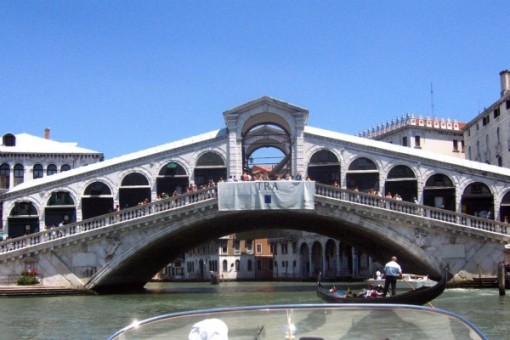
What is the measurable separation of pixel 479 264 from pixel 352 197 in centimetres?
429

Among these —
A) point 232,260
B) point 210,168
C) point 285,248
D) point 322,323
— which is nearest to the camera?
point 322,323

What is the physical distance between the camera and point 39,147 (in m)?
35.4

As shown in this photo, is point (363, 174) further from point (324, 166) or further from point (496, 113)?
point (496, 113)

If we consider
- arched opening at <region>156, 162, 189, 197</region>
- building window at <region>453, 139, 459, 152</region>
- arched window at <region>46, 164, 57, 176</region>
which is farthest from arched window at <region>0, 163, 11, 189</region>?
Answer: building window at <region>453, 139, 459, 152</region>

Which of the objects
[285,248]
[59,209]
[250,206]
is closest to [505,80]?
[250,206]

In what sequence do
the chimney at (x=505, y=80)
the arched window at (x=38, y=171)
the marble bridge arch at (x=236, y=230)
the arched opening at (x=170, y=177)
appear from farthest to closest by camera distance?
the chimney at (x=505, y=80)
the arched window at (x=38, y=171)
the arched opening at (x=170, y=177)
the marble bridge arch at (x=236, y=230)

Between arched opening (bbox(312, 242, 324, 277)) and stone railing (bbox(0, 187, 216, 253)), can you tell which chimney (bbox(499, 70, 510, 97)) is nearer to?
arched opening (bbox(312, 242, 324, 277))

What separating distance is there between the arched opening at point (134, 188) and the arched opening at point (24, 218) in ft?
10.1

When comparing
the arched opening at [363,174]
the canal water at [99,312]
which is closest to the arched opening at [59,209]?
the canal water at [99,312]

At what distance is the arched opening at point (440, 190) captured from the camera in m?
25.2

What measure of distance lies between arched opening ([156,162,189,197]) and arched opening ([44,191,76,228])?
3150 millimetres

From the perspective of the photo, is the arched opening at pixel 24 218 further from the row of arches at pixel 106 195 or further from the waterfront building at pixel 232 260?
the waterfront building at pixel 232 260

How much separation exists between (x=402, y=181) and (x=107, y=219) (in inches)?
391

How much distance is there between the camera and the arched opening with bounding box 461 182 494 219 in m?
25.0
